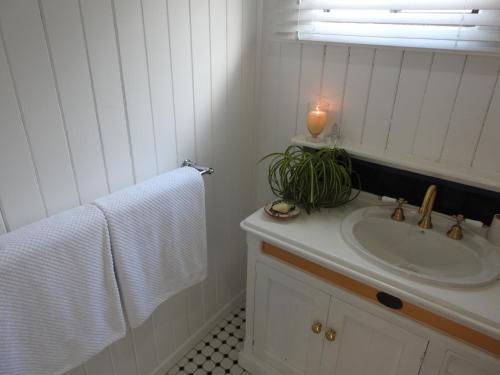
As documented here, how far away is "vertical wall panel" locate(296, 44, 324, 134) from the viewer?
1.39 meters

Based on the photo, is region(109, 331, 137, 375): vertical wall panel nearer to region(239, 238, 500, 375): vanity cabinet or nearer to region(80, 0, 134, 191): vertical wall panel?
→ region(239, 238, 500, 375): vanity cabinet

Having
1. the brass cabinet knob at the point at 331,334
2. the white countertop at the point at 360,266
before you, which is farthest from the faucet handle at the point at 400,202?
the brass cabinet knob at the point at 331,334

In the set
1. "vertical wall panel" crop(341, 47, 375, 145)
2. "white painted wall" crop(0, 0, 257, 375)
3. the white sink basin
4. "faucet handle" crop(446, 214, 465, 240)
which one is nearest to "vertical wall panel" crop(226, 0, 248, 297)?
"white painted wall" crop(0, 0, 257, 375)

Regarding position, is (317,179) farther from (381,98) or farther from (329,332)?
(329,332)

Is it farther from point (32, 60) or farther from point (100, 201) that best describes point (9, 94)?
point (100, 201)

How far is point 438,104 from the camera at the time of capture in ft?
3.90

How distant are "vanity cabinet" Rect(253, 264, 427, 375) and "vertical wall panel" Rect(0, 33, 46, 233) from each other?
779mm

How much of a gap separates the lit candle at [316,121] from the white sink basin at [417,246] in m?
0.35

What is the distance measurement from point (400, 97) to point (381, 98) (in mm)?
65

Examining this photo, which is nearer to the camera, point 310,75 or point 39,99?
point 39,99

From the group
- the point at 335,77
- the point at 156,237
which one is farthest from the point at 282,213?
the point at 335,77

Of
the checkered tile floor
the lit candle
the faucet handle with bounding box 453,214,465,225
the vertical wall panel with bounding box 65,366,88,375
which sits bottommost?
the checkered tile floor

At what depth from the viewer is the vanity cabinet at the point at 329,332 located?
1015mm

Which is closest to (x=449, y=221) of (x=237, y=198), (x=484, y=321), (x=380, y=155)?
(x=380, y=155)
